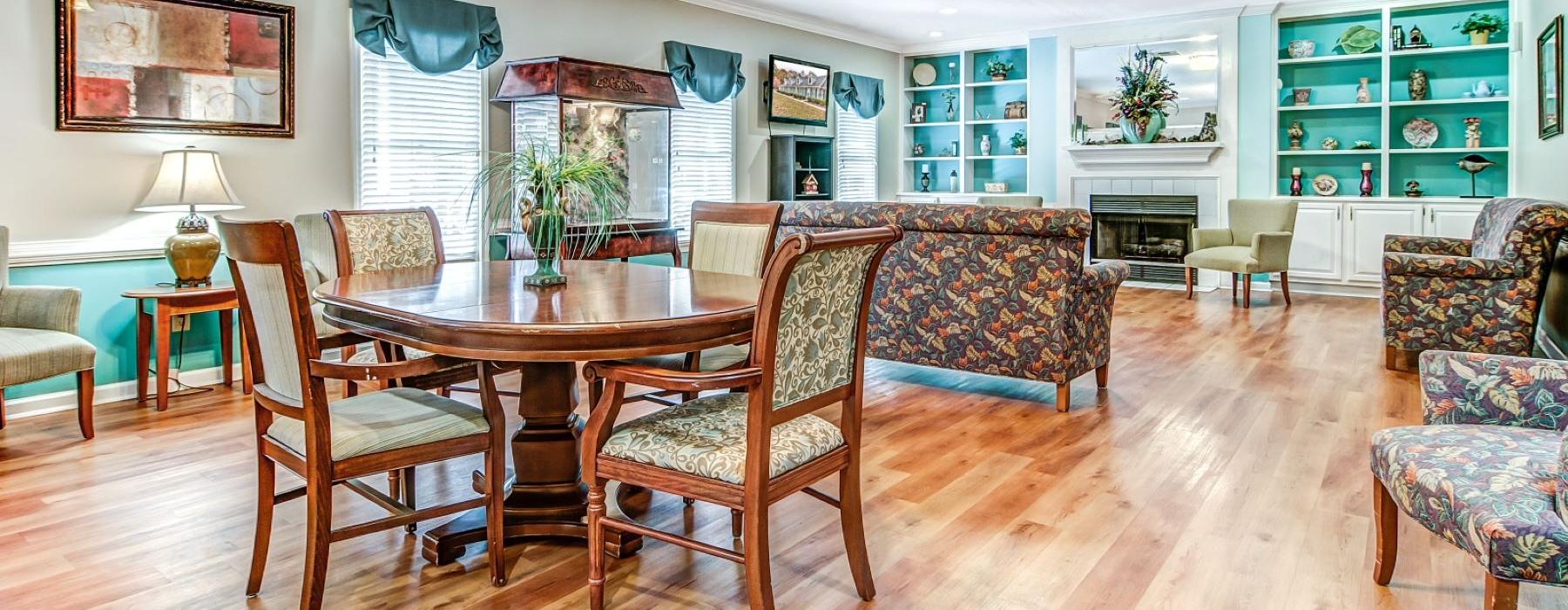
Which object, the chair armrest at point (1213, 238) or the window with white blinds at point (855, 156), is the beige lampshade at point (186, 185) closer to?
the window with white blinds at point (855, 156)

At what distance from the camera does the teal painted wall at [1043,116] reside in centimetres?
912

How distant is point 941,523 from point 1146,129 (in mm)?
6476

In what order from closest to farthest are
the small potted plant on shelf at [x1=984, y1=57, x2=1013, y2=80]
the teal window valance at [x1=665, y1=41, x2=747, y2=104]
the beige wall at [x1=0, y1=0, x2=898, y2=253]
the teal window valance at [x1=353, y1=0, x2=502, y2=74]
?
the beige wall at [x1=0, y1=0, x2=898, y2=253]
the teal window valance at [x1=353, y1=0, x2=502, y2=74]
the teal window valance at [x1=665, y1=41, x2=747, y2=104]
the small potted plant on shelf at [x1=984, y1=57, x2=1013, y2=80]

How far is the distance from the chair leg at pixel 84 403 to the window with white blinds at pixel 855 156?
6.20 m

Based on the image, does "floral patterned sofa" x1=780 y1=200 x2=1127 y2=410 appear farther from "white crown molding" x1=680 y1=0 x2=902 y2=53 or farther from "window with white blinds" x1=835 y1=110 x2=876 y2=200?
"window with white blinds" x1=835 y1=110 x2=876 y2=200

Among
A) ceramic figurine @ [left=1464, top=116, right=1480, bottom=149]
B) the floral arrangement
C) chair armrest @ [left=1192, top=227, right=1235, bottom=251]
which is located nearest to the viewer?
ceramic figurine @ [left=1464, top=116, right=1480, bottom=149]

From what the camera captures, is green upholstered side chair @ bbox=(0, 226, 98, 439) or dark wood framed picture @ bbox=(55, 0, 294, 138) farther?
dark wood framed picture @ bbox=(55, 0, 294, 138)

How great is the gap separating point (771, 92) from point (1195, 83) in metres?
3.67

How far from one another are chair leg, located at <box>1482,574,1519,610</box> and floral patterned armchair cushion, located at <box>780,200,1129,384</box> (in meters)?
2.30

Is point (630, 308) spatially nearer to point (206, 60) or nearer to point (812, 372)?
point (812, 372)

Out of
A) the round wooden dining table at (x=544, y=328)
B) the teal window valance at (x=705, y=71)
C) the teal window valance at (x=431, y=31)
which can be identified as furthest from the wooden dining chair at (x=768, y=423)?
the teal window valance at (x=705, y=71)

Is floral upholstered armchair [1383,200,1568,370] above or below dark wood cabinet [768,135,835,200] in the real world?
below

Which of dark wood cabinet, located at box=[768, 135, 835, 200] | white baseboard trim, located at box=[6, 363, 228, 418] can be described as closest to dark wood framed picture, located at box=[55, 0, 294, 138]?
white baseboard trim, located at box=[6, 363, 228, 418]

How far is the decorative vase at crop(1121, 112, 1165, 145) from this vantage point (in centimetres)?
830
